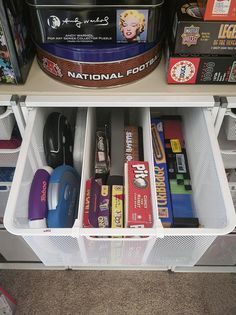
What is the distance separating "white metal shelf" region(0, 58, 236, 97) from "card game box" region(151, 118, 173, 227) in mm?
211

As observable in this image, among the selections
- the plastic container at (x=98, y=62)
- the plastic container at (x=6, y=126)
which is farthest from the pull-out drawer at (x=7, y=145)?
the plastic container at (x=98, y=62)

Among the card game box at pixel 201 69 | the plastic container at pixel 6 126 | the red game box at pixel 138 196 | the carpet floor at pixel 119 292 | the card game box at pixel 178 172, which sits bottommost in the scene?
the carpet floor at pixel 119 292

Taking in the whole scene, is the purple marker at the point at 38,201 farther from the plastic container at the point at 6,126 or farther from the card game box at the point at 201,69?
the card game box at the point at 201,69

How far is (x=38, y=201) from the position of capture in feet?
2.46

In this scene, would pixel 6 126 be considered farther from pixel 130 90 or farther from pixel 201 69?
pixel 201 69

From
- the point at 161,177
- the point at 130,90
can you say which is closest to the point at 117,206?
the point at 161,177

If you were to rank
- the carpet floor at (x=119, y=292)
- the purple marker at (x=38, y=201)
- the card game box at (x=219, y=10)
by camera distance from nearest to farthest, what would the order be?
the card game box at (x=219, y=10), the purple marker at (x=38, y=201), the carpet floor at (x=119, y=292)

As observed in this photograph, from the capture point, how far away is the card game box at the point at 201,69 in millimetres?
713

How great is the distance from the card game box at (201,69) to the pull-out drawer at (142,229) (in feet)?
0.31

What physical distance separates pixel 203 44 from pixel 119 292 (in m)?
0.92

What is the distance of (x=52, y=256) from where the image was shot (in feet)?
2.70

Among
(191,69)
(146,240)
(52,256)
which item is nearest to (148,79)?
(191,69)

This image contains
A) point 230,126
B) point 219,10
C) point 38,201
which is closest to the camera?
point 219,10

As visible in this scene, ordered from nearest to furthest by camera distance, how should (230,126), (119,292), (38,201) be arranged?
(38,201) → (230,126) → (119,292)
